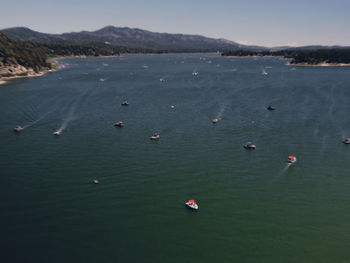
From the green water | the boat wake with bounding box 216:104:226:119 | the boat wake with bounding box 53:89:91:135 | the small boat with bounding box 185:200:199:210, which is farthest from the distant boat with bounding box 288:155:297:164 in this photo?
the boat wake with bounding box 53:89:91:135

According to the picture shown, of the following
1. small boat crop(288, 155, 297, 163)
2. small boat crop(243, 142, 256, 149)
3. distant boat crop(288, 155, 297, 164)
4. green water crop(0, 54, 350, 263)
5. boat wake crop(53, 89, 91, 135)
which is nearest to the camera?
green water crop(0, 54, 350, 263)

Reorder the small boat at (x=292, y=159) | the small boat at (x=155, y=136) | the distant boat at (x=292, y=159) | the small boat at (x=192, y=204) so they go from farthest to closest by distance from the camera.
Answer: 1. the small boat at (x=155, y=136)
2. the small boat at (x=292, y=159)
3. the distant boat at (x=292, y=159)
4. the small boat at (x=192, y=204)

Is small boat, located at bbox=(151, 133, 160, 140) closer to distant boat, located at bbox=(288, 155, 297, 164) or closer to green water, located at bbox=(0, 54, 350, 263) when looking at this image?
green water, located at bbox=(0, 54, 350, 263)

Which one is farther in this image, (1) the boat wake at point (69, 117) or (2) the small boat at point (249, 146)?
(1) the boat wake at point (69, 117)

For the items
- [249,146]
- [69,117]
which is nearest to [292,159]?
[249,146]

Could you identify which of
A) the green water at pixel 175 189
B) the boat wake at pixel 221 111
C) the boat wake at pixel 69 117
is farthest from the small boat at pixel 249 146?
the boat wake at pixel 69 117

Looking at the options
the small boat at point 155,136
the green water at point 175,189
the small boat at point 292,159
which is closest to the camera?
the green water at point 175,189

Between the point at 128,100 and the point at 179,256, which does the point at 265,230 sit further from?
the point at 128,100

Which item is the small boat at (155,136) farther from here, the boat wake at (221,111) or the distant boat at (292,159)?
the distant boat at (292,159)

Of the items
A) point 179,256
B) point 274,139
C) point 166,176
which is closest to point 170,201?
point 166,176
